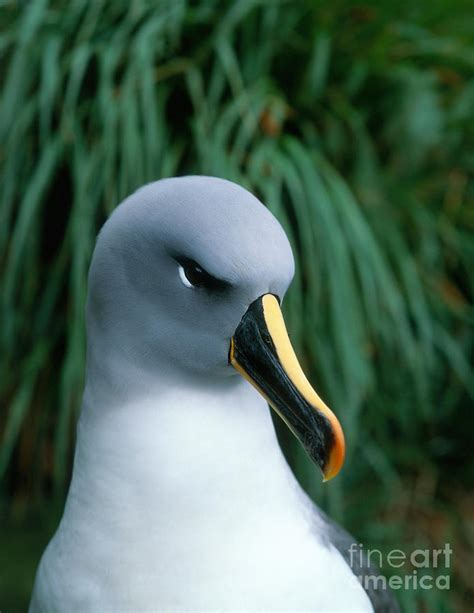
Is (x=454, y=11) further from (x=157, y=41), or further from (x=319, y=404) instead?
(x=319, y=404)

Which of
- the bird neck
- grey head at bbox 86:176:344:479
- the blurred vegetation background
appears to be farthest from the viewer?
the blurred vegetation background

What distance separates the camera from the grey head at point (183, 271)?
4.60ft

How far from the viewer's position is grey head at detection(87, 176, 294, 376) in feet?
4.60

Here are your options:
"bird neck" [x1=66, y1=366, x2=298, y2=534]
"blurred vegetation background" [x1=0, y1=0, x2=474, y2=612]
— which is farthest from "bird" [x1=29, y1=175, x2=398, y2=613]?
"blurred vegetation background" [x1=0, y1=0, x2=474, y2=612]

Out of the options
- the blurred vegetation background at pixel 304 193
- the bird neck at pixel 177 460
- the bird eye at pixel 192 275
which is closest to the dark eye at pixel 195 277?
the bird eye at pixel 192 275

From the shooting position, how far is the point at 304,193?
2.78m

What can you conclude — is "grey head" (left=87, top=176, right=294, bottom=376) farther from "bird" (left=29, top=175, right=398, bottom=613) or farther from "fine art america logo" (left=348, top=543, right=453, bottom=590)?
"fine art america logo" (left=348, top=543, right=453, bottom=590)

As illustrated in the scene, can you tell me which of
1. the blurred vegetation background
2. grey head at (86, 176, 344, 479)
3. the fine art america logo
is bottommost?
the fine art america logo

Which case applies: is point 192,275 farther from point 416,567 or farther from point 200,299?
point 416,567

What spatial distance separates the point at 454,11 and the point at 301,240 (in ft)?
3.56

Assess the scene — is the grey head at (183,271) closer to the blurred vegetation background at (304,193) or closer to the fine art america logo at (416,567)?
the blurred vegetation background at (304,193)

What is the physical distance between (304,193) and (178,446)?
141cm

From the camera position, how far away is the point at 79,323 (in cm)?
275

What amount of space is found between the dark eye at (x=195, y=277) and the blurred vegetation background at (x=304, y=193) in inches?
48.4
